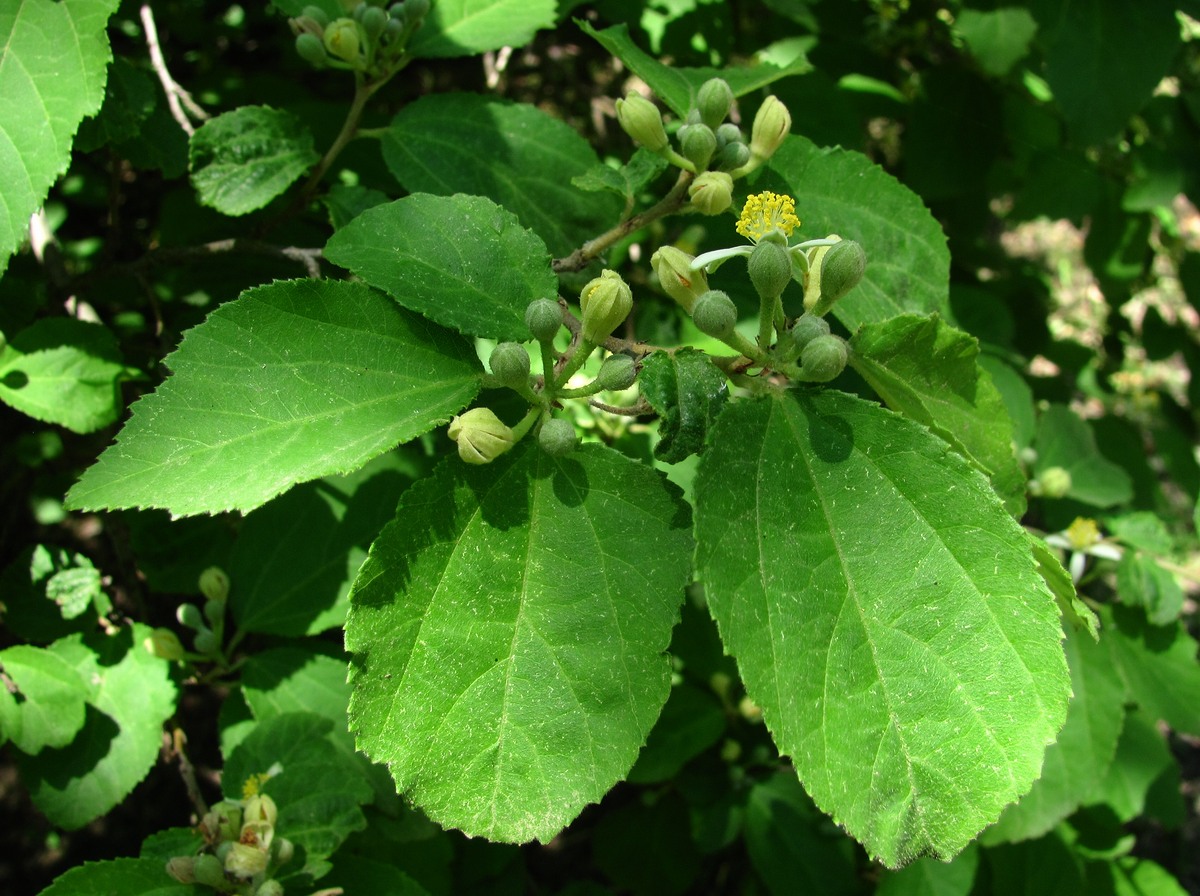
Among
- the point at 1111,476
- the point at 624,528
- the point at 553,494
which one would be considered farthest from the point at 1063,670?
the point at 1111,476

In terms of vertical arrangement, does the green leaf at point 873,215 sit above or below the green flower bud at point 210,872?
above

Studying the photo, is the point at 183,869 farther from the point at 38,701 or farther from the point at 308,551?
the point at 308,551

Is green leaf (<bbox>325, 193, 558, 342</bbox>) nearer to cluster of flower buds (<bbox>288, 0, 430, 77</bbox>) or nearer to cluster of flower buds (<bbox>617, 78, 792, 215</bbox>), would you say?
cluster of flower buds (<bbox>617, 78, 792, 215</bbox>)

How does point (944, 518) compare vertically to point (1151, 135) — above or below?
above

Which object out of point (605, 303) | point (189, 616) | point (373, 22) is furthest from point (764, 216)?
point (189, 616)

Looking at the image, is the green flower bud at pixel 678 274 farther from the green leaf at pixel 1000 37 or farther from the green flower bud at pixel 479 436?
the green leaf at pixel 1000 37

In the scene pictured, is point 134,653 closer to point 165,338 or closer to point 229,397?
point 165,338

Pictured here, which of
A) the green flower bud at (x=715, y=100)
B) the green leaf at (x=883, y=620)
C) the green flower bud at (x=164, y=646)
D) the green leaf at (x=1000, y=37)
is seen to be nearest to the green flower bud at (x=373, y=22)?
the green flower bud at (x=715, y=100)
